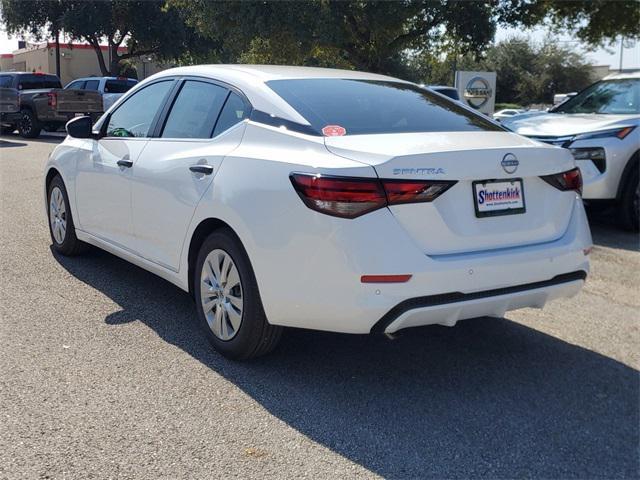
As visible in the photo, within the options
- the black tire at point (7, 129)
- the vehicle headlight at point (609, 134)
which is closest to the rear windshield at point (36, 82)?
the black tire at point (7, 129)

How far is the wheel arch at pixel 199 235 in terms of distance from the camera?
4137 mm

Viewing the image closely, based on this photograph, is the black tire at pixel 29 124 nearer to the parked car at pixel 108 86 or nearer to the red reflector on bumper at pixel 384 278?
the parked car at pixel 108 86

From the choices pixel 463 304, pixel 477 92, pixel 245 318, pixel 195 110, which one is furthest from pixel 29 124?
pixel 463 304

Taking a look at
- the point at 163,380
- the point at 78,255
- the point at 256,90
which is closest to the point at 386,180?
the point at 256,90

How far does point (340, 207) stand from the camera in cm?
343

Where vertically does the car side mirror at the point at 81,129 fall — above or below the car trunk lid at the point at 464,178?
above

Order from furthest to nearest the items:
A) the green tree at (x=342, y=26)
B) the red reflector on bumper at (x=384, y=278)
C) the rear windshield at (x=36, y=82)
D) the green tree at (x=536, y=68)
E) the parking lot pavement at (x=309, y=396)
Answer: the green tree at (x=536, y=68) → the rear windshield at (x=36, y=82) → the green tree at (x=342, y=26) → the red reflector on bumper at (x=384, y=278) → the parking lot pavement at (x=309, y=396)

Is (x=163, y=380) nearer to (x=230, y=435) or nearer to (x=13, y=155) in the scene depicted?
(x=230, y=435)

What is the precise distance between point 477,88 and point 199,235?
13302 millimetres

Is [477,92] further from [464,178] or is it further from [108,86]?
[464,178]

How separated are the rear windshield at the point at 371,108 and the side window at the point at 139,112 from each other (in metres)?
1.17

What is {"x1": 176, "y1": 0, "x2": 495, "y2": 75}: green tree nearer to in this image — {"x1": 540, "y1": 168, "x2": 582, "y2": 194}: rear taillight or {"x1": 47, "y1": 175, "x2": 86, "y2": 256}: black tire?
{"x1": 47, "y1": 175, "x2": 86, "y2": 256}: black tire

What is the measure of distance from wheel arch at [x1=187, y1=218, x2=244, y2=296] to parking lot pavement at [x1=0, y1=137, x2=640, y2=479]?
48 cm

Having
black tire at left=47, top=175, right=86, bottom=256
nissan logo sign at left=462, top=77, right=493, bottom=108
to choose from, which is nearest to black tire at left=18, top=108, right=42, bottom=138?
nissan logo sign at left=462, top=77, right=493, bottom=108
